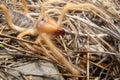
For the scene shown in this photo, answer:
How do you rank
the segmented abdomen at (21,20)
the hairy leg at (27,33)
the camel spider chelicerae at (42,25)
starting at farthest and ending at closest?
the segmented abdomen at (21,20) < the hairy leg at (27,33) < the camel spider chelicerae at (42,25)

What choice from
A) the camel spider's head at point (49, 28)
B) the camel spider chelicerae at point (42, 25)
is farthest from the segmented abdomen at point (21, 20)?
the camel spider's head at point (49, 28)

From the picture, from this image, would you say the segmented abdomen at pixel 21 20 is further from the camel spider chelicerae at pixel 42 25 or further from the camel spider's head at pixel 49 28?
the camel spider's head at pixel 49 28

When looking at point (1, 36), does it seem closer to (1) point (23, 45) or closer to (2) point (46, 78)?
(1) point (23, 45)

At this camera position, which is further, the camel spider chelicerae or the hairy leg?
the hairy leg

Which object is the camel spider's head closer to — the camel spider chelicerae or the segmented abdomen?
the camel spider chelicerae

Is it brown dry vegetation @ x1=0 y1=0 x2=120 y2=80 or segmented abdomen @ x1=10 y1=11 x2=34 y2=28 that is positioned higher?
segmented abdomen @ x1=10 y1=11 x2=34 y2=28

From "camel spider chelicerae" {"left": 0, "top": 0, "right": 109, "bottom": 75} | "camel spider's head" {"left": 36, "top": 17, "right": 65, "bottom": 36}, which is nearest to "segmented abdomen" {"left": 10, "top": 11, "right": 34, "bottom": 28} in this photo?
"camel spider chelicerae" {"left": 0, "top": 0, "right": 109, "bottom": 75}

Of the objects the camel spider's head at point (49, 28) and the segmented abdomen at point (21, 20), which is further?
the segmented abdomen at point (21, 20)
